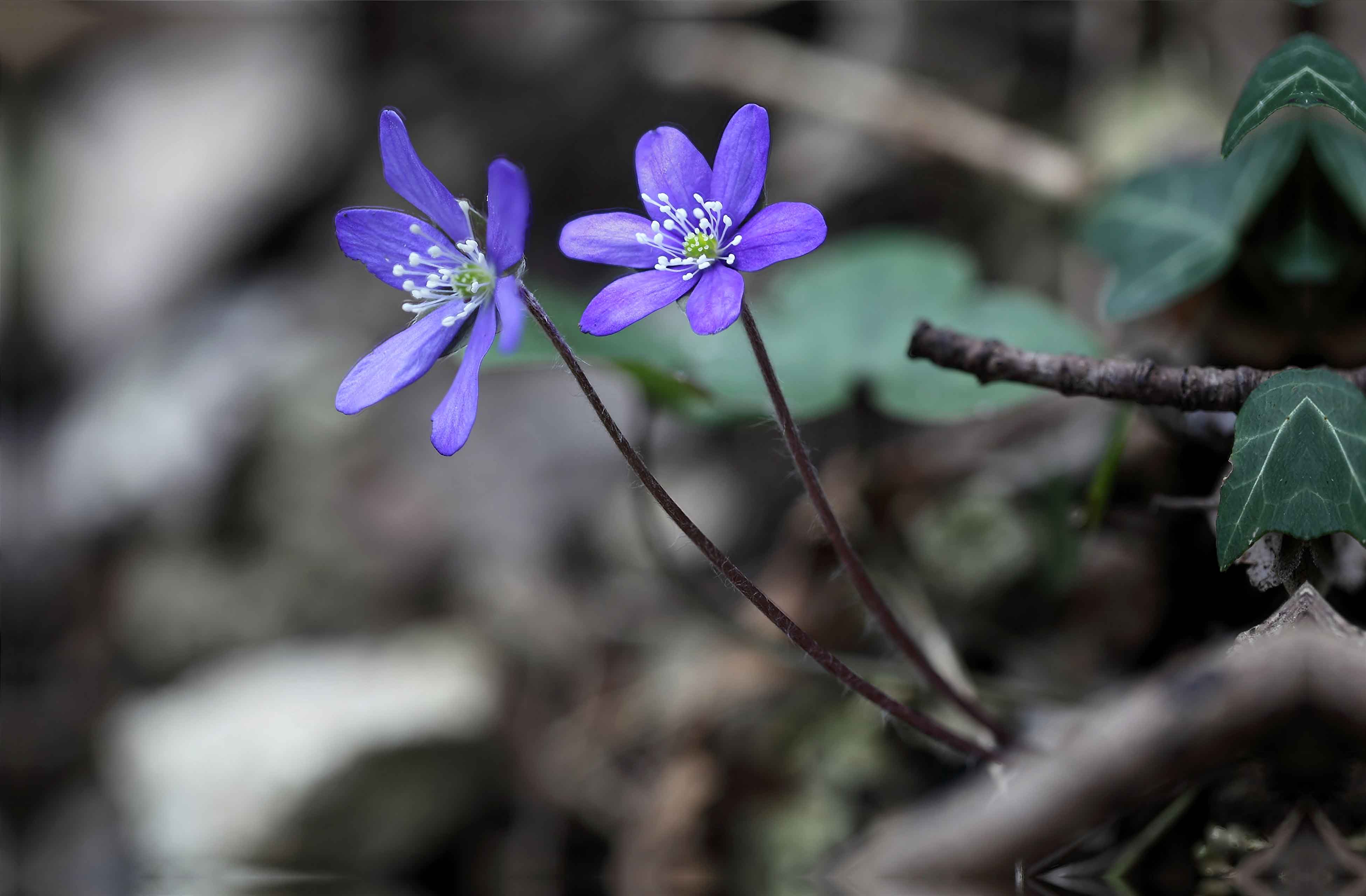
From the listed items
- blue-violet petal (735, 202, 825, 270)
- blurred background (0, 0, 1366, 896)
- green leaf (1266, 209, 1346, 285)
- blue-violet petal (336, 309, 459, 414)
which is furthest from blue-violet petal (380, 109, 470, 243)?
green leaf (1266, 209, 1346, 285)

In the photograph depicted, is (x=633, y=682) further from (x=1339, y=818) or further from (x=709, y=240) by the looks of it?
(x=1339, y=818)

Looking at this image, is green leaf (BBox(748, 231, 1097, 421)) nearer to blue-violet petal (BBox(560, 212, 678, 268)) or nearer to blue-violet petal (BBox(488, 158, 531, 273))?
blue-violet petal (BBox(560, 212, 678, 268))

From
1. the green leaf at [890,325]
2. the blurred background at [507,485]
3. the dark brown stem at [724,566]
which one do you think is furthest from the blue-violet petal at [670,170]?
the green leaf at [890,325]

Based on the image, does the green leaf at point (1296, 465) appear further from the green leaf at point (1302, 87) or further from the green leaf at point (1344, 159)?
the green leaf at point (1344, 159)

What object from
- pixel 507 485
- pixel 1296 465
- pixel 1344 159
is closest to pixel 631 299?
pixel 1296 465

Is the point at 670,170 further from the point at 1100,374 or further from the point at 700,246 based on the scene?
the point at 1100,374

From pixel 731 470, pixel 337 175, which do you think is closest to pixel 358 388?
pixel 731 470
